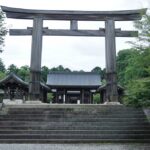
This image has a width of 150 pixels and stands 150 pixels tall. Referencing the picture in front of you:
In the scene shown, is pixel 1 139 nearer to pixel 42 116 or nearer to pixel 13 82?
pixel 42 116

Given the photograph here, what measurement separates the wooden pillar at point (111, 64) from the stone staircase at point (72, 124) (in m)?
2.64

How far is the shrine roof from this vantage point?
3159 cm

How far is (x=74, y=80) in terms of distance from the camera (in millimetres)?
33031

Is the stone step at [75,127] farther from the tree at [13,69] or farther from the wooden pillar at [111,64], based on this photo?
the tree at [13,69]

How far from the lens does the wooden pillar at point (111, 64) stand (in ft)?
53.7

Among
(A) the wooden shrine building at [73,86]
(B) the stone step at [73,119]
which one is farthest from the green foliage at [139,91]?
(A) the wooden shrine building at [73,86]

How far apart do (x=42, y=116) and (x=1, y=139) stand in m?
2.41

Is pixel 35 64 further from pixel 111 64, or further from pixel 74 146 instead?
pixel 74 146

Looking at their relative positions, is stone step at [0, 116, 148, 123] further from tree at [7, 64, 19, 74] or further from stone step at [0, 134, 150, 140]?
tree at [7, 64, 19, 74]

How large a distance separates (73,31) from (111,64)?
2.94m

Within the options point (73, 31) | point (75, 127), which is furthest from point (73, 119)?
point (73, 31)

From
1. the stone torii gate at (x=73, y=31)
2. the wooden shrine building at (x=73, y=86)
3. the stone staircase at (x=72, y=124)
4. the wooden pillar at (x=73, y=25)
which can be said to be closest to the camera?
the stone staircase at (x=72, y=124)

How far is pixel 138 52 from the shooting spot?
10.7 m

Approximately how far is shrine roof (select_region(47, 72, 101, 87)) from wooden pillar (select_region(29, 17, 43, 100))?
14663 millimetres
